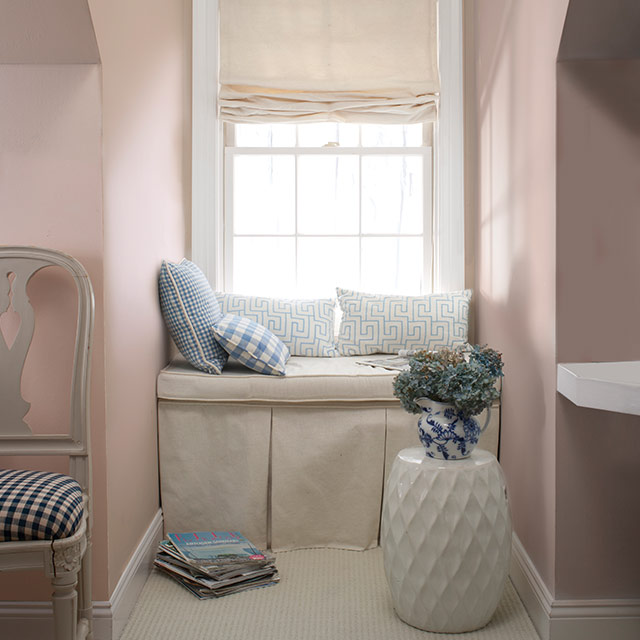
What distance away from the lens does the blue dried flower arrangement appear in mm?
1938

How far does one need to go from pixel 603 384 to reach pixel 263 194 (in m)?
2.20

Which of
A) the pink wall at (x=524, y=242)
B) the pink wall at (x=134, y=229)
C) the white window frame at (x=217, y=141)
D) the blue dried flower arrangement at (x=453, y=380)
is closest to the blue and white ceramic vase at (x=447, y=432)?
the blue dried flower arrangement at (x=453, y=380)

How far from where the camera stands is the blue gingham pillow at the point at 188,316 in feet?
8.40

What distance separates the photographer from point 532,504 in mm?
2133

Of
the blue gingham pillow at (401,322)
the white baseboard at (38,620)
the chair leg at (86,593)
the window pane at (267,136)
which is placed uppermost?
the window pane at (267,136)

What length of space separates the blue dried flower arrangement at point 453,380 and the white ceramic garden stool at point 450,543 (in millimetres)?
179

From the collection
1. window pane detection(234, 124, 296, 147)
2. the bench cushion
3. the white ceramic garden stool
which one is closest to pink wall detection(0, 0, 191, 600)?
the bench cushion

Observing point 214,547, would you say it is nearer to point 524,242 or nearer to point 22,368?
point 22,368

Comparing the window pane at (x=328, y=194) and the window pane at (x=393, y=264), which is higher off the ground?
the window pane at (x=328, y=194)

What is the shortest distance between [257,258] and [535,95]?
1614 mm

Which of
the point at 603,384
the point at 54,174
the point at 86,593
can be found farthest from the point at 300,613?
the point at 54,174

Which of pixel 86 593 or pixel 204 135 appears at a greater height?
pixel 204 135

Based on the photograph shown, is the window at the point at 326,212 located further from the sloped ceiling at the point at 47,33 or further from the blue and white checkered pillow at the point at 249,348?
the sloped ceiling at the point at 47,33

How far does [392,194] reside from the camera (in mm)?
3316
